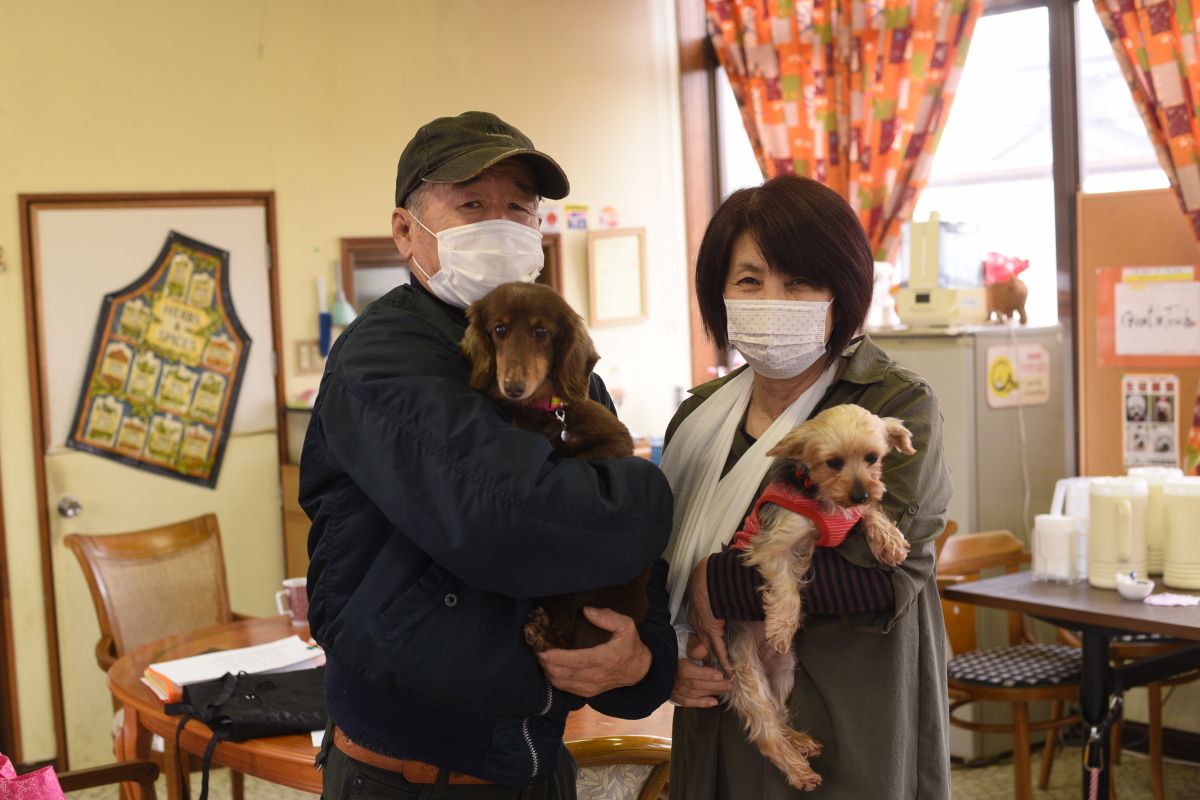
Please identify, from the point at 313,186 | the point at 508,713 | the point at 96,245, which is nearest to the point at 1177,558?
the point at 508,713

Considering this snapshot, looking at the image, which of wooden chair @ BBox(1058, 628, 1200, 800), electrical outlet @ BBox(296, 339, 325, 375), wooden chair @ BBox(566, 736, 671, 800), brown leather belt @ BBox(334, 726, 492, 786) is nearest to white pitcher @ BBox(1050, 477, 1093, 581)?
wooden chair @ BBox(1058, 628, 1200, 800)

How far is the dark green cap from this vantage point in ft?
5.18

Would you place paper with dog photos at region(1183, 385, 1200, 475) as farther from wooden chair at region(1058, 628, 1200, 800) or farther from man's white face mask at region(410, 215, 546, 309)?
man's white face mask at region(410, 215, 546, 309)

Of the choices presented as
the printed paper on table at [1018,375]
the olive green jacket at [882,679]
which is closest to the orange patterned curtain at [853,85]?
the printed paper on table at [1018,375]

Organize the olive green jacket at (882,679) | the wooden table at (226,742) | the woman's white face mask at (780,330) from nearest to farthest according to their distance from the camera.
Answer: the olive green jacket at (882,679)
the woman's white face mask at (780,330)
the wooden table at (226,742)

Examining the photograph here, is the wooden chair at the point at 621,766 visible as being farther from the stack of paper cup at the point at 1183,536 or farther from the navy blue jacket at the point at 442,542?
the stack of paper cup at the point at 1183,536

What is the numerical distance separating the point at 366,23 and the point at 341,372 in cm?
414

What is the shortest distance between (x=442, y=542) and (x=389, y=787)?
397mm

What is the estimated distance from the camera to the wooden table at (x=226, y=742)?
7.82 feet

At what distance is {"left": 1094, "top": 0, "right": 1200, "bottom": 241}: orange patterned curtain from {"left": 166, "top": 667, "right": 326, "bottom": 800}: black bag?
3591 mm

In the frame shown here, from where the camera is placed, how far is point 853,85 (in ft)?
17.8

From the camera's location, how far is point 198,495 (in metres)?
4.95

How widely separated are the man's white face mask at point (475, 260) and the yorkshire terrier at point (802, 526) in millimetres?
467

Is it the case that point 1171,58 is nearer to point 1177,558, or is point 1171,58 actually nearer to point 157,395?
point 1177,558
